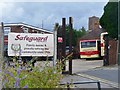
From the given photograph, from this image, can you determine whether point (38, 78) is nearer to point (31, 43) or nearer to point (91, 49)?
point (31, 43)

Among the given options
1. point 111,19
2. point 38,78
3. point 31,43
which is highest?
point 111,19

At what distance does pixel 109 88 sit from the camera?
974 cm

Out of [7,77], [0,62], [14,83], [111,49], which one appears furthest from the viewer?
[111,49]

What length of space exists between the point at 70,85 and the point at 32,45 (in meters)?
9.59

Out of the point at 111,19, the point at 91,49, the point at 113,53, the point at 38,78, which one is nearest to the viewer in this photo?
the point at 38,78

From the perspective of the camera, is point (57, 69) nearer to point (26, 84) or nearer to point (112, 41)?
point (26, 84)

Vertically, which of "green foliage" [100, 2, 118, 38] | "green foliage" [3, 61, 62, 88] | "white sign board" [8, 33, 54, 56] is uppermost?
"green foliage" [100, 2, 118, 38]

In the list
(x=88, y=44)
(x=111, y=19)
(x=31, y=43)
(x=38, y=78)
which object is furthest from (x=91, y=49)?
(x=38, y=78)

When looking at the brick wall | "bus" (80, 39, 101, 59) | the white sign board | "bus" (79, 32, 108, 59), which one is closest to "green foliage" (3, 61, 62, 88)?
the white sign board

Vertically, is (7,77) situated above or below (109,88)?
above

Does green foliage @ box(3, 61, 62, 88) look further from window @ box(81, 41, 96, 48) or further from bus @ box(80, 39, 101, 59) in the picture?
window @ box(81, 41, 96, 48)

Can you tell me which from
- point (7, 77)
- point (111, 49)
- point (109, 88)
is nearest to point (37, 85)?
point (7, 77)

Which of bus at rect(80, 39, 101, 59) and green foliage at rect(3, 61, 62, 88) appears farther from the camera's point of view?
bus at rect(80, 39, 101, 59)

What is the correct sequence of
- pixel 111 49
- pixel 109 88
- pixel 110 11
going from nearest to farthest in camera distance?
pixel 109 88 < pixel 110 11 < pixel 111 49
